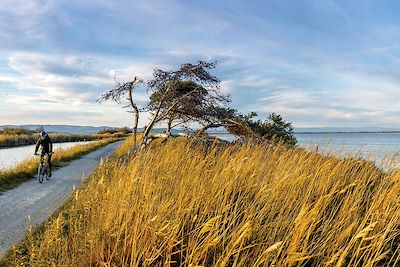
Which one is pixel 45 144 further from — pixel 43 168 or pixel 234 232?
pixel 234 232

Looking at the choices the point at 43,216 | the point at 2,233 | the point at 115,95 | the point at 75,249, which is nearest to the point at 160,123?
the point at 115,95

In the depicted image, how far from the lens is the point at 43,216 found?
10.6 m

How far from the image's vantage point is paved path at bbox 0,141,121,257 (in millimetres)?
8750

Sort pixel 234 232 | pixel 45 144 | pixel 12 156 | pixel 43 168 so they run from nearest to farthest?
pixel 234 232
pixel 43 168
pixel 45 144
pixel 12 156

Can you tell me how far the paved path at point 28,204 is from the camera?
28.7 feet

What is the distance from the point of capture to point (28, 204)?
12219 millimetres

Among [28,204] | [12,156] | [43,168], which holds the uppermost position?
[43,168]

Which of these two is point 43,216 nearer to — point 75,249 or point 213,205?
point 75,249

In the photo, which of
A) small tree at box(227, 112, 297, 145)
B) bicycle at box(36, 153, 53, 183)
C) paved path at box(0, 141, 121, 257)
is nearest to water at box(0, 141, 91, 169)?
bicycle at box(36, 153, 53, 183)

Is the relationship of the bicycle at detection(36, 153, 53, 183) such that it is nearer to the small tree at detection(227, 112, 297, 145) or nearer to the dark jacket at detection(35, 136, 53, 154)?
the dark jacket at detection(35, 136, 53, 154)

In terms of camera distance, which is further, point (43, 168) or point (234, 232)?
point (43, 168)

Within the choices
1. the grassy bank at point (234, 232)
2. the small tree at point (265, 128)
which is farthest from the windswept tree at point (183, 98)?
the grassy bank at point (234, 232)

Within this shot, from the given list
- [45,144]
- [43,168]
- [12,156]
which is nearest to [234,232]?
[43,168]

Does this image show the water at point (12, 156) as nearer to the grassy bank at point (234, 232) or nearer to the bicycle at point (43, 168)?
the bicycle at point (43, 168)
